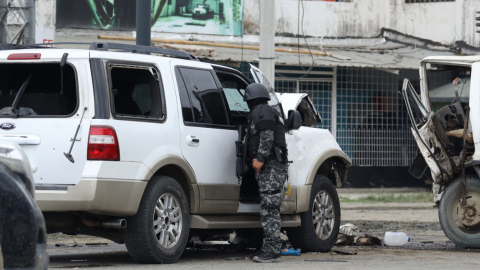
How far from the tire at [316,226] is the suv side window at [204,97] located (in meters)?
1.50

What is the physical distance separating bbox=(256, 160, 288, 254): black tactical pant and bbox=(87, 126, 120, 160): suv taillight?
5.75 feet

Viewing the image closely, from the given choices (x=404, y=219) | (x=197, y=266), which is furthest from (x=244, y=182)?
(x=404, y=219)

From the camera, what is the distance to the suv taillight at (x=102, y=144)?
283 inches

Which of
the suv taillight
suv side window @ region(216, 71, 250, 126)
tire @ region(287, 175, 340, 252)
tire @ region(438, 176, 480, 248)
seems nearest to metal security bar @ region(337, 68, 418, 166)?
tire @ region(438, 176, 480, 248)

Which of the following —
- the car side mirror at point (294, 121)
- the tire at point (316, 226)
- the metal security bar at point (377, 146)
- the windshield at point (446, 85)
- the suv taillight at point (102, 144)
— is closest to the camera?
the suv taillight at point (102, 144)

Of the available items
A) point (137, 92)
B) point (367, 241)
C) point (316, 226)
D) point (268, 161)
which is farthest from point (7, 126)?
point (367, 241)

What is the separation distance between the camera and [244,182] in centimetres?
898

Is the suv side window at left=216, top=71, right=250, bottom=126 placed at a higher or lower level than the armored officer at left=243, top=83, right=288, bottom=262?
higher

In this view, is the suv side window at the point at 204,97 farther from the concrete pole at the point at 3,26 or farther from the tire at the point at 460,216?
the concrete pole at the point at 3,26

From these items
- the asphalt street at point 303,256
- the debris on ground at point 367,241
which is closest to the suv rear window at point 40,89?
the asphalt street at point 303,256

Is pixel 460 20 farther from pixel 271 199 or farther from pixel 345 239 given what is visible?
pixel 271 199

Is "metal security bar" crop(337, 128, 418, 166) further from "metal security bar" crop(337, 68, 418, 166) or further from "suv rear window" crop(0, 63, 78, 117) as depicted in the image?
"suv rear window" crop(0, 63, 78, 117)

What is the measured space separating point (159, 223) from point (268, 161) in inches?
52.8

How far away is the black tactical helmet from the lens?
852cm
